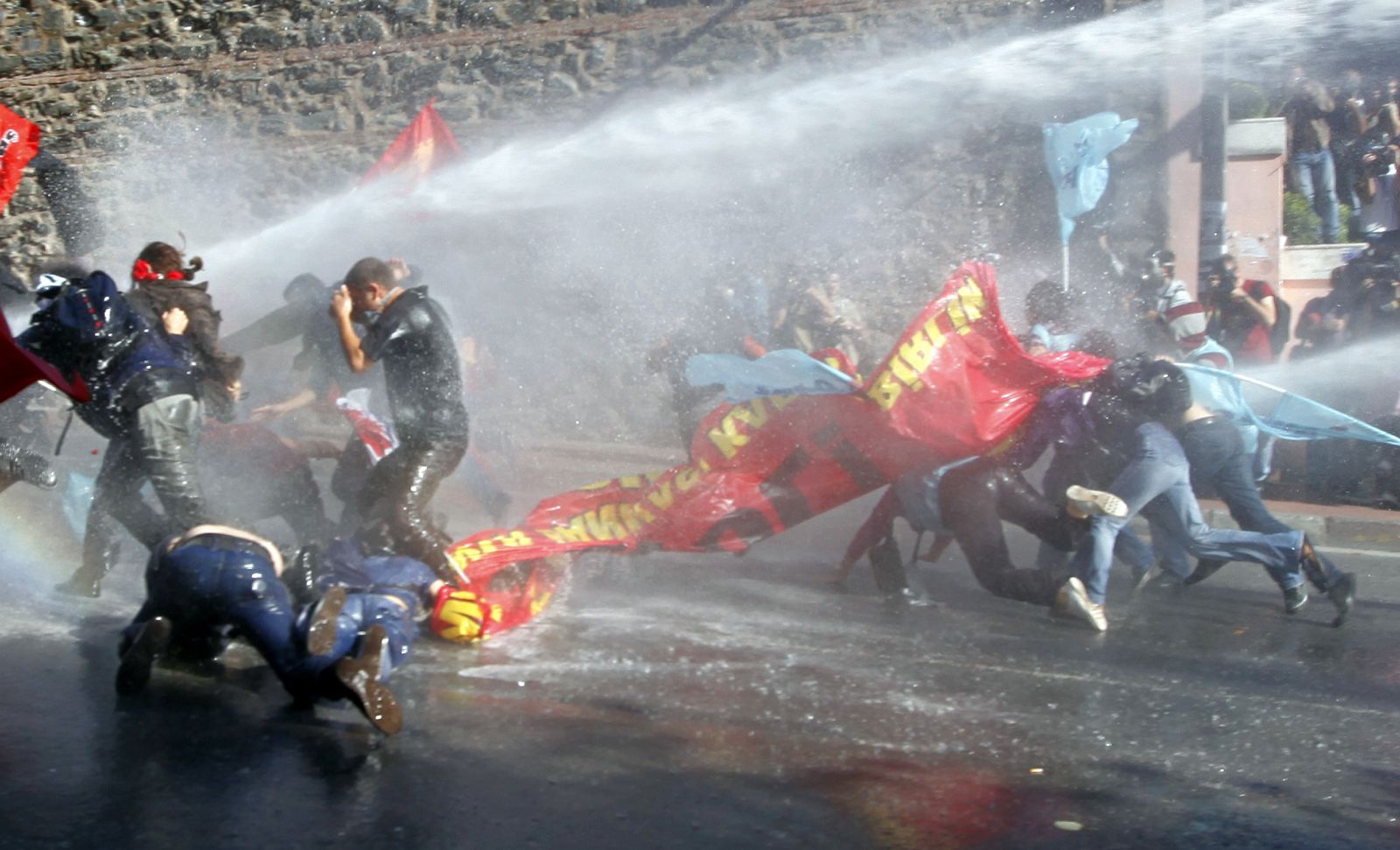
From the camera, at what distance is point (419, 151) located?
10.2 metres

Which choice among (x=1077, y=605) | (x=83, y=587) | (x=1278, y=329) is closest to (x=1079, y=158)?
(x=1278, y=329)

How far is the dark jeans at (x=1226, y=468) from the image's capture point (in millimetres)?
6371

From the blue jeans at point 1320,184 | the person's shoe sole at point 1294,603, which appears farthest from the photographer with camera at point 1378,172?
the person's shoe sole at point 1294,603

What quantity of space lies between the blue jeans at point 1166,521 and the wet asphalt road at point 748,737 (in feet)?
0.99

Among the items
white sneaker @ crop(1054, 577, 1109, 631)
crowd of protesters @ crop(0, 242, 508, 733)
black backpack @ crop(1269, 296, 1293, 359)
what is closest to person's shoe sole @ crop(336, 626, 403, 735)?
crowd of protesters @ crop(0, 242, 508, 733)

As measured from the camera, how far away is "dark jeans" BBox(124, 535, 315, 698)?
438 cm

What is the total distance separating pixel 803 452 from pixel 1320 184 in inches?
326

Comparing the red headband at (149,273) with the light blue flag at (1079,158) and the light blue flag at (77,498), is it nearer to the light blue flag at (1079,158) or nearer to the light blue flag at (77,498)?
the light blue flag at (77,498)

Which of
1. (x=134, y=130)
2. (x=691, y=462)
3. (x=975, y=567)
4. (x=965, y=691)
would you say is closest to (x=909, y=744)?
(x=965, y=691)

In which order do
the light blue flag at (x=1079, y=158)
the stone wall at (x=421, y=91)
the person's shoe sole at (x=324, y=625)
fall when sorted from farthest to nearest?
1. the stone wall at (x=421, y=91)
2. the light blue flag at (x=1079, y=158)
3. the person's shoe sole at (x=324, y=625)

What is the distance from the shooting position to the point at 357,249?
11.1 meters

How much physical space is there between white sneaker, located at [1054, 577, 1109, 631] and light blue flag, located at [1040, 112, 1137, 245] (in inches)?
142

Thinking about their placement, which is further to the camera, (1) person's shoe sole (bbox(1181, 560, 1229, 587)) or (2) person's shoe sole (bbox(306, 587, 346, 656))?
(1) person's shoe sole (bbox(1181, 560, 1229, 587))

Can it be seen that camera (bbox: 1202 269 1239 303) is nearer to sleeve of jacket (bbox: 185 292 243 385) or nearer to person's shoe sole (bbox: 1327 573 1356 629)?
person's shoe sole (bbox: 1327 573 1356 629)
